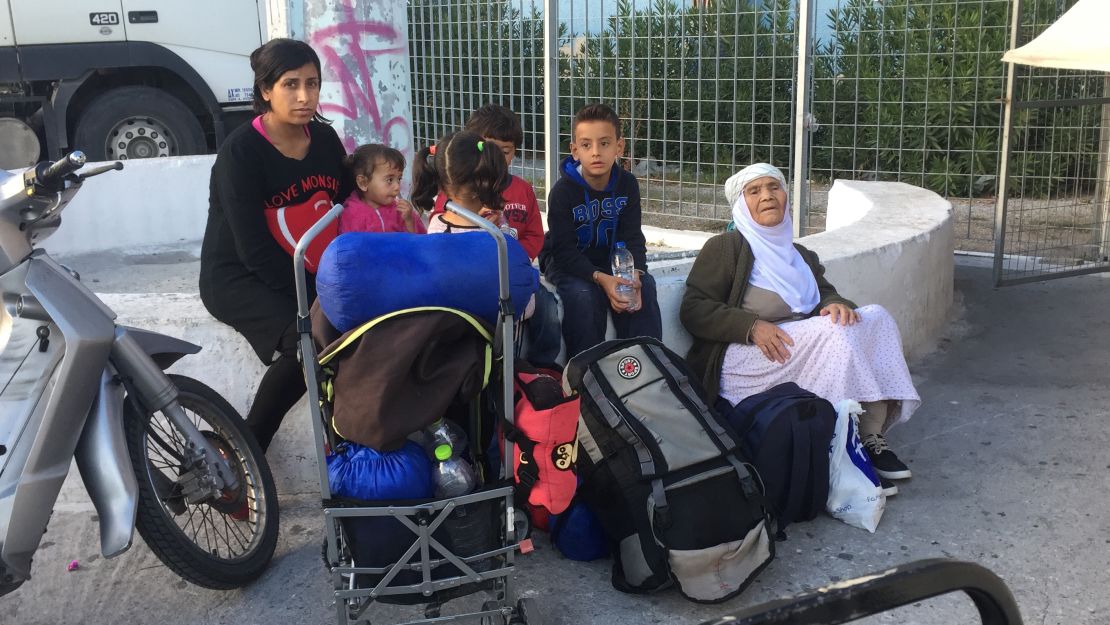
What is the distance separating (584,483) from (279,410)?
1.07 m

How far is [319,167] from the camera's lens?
3.76 metres

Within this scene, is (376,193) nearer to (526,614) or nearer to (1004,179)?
(526,614)

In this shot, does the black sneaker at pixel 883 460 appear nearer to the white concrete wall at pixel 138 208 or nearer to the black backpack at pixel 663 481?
the black backpack at pixel 663 481

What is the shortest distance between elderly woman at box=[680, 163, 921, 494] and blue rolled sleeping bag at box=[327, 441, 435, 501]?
59.3 inches

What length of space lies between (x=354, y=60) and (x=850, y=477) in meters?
2.71

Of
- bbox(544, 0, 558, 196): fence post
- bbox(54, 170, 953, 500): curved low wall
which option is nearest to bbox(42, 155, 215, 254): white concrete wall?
bbox(54, 170, 953, 500): curved low wall

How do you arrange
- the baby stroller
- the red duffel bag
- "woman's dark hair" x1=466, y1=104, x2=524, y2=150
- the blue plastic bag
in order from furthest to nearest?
"woman's dark hair" x1=466, y1=104, x2=524, y2=150, the blue plastic bag, the red duffel bag, the baby stroller

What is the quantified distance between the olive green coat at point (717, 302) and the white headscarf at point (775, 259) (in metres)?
0.04

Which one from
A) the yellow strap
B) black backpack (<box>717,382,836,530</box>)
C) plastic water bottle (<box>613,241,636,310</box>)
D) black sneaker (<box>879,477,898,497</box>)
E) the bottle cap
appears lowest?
black sneaker (<box>879,477,898,497</box>)

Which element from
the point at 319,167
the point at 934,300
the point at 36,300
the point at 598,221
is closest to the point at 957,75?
the point at 934,300

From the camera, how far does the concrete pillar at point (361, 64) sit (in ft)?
15.4

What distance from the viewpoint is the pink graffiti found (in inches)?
185

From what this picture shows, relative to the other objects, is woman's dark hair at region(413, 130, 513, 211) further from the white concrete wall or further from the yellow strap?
the white concrete wall

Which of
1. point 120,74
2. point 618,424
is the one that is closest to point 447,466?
point 618,424
